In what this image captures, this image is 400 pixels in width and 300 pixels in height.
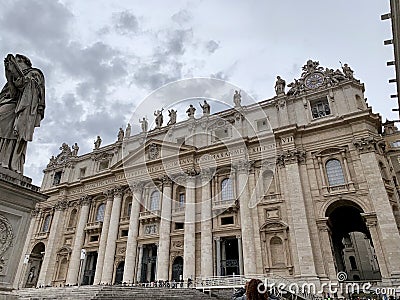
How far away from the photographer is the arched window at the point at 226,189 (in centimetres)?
2739

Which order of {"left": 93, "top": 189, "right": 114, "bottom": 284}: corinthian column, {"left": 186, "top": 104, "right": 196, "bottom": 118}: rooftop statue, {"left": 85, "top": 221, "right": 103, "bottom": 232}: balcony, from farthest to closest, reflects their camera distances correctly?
{"left": 186, "top": 104, "right": 196, "bottom": 118}: rooftop statue, {"left": 85, "top": 221, "right": 103, "bottom": 232}: balcony, {"left": 93, "top": 189, "right": 114, "bottom": 284}: corinthian column

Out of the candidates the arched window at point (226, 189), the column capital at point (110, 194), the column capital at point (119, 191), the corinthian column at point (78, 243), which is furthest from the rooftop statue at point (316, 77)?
the corinthian column at point (78, 243)

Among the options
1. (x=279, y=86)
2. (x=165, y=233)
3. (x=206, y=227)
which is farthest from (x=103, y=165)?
(x=279, y=86)

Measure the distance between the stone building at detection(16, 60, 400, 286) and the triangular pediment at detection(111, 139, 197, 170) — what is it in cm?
13

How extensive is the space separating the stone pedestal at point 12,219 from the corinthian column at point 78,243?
27562 millimetres

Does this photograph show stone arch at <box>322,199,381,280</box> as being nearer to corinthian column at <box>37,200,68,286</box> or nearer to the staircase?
the staircase

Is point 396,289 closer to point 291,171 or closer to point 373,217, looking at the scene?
point 373,217

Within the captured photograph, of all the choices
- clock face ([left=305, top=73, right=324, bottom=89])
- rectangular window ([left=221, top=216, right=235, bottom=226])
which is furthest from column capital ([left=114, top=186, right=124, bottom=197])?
clock face ([left=305, top=73, right=324, bottom=89])

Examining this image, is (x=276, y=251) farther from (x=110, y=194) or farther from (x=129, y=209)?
(x=110, y=194)

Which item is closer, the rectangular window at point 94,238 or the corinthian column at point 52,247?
the corinthian column at point 52,247

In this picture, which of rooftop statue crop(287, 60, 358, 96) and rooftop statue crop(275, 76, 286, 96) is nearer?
rooftop statue crop(287, 60, 358, 96)

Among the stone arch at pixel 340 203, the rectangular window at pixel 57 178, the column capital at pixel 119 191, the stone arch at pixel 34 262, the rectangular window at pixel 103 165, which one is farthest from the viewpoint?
the rectangular window at pixel 57 178

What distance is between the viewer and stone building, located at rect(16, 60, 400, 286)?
2253cm

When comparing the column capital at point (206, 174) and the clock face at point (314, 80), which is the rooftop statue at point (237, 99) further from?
the column capital at point (206, 174)
